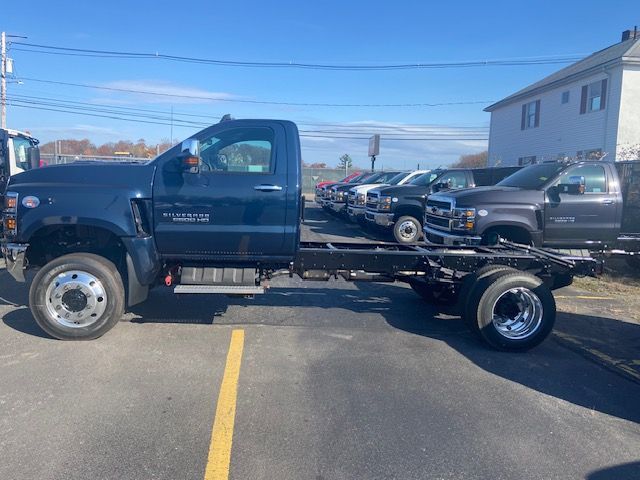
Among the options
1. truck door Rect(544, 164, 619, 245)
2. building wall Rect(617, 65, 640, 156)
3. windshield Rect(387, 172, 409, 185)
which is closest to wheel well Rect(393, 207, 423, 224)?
windshield Rect(387, 172, 409, 185)

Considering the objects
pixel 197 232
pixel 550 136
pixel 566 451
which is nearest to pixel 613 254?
pixel 566 451

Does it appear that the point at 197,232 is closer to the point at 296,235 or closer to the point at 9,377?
the point at 296,235

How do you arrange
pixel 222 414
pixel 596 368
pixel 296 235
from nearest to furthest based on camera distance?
1. pixel 222 414
2. pixel 596 368
3. pixel 296 235

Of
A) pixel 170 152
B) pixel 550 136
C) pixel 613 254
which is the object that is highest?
pixel 550 136

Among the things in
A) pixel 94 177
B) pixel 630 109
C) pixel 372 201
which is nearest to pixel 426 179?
pixel 372 201

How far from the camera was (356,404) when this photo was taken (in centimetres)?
433

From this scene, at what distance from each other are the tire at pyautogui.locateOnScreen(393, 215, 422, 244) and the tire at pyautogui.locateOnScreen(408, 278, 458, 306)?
620 cm

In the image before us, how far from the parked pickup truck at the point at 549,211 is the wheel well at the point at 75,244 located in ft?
16.8

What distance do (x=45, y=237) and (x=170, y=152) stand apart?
1647 mm

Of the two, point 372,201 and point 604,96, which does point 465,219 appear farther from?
point 604,96

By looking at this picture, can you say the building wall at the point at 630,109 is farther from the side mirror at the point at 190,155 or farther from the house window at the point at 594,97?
the side mirror at the point at 190,155

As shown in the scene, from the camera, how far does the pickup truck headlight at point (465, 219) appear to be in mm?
8586

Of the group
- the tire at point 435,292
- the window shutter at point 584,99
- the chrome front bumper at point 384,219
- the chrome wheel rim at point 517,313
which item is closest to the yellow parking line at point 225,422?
the tire at point 435,292

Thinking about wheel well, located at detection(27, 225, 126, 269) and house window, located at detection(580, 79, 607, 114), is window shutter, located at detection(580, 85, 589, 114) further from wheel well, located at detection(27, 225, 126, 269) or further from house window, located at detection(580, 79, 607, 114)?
wheel well, located at detection(27, 225, 126, 269)
